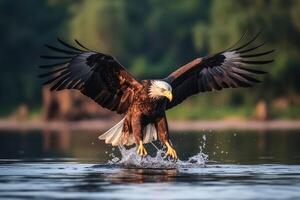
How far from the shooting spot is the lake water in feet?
43.5

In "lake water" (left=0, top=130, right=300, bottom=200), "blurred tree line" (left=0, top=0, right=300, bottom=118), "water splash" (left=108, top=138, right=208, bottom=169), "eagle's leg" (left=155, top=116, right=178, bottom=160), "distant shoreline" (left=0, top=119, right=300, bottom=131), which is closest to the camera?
"lake water" (left=0, top=130, right=300, bottom=200)

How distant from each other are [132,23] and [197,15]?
10.7 ft

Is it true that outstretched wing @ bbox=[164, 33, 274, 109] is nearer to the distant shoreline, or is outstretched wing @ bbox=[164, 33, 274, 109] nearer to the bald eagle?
the bald eagle

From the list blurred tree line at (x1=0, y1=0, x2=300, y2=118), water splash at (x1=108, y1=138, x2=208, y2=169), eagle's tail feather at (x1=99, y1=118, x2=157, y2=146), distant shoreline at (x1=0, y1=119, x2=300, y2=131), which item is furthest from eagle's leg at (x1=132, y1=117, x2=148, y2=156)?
blurred tree line at (x1=0, y1=0, x2=300, y2=118)

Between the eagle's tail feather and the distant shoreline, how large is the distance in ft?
64.7

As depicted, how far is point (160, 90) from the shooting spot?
58.9ft

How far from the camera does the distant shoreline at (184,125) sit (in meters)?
39.8

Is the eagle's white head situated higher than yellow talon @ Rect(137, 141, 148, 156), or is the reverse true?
the eagle's white head

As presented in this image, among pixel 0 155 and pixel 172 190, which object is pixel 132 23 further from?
pixel 172 190

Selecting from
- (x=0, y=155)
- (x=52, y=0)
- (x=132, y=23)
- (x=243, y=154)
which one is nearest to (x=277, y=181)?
(x=243, y=154)

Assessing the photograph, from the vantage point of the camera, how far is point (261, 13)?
41812 millimetres

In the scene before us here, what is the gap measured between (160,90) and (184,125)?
25654 mm

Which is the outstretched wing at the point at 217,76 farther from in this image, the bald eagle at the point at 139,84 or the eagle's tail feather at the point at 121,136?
the eagle's tail feather at the point at 121,136

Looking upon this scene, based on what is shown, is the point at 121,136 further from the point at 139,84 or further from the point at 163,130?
the point at 139,84
